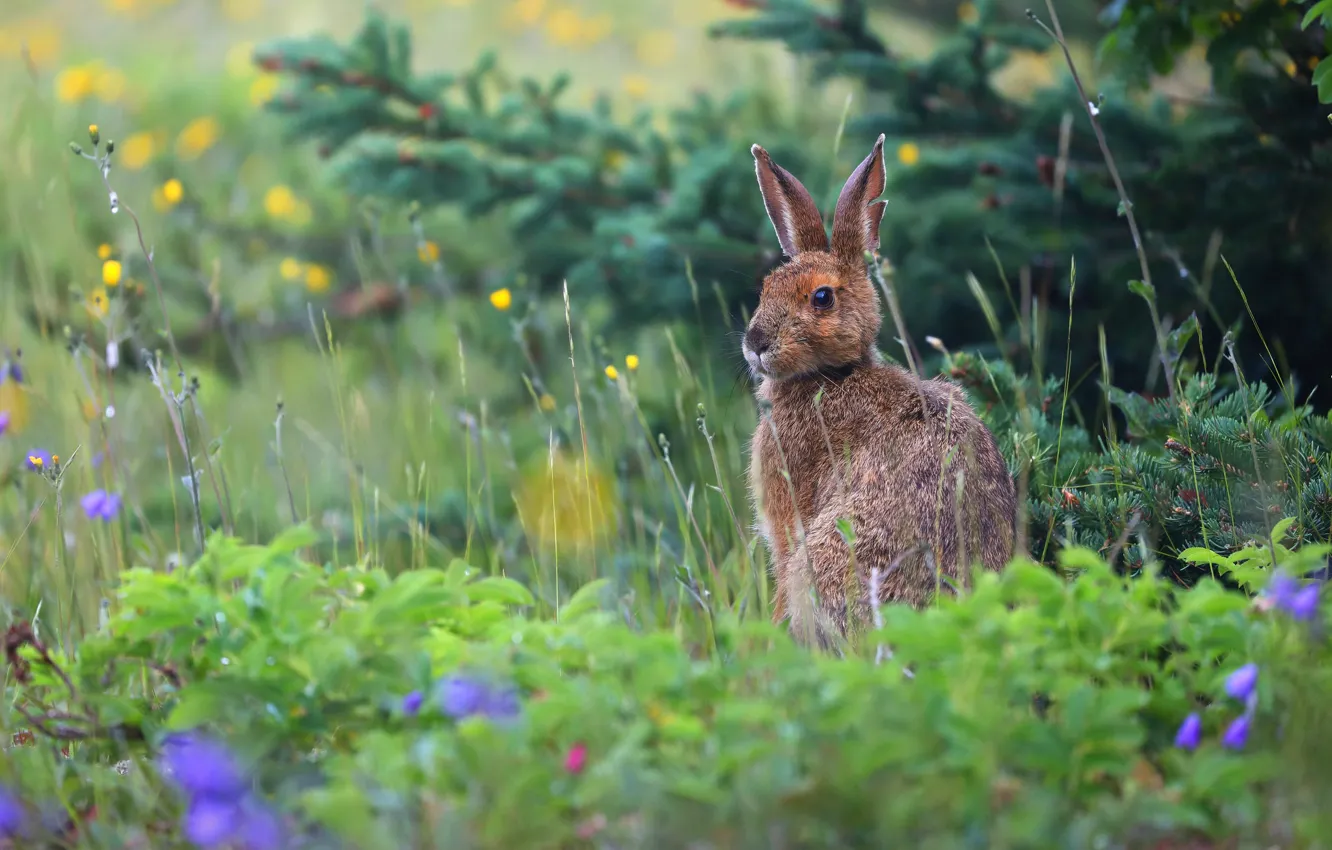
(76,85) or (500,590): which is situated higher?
(76,85)

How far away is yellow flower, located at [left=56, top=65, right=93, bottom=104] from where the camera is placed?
8.36 metres

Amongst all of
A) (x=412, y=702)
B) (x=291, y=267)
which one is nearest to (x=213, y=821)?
(x=412, y=702)

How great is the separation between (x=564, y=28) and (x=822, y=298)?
7.93m

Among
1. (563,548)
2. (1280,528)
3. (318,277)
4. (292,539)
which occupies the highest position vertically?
(292,539)

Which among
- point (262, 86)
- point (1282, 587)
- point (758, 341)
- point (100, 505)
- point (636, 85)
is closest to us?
point (1282, 587)

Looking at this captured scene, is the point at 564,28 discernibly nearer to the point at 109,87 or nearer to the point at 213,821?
the point at 109,87

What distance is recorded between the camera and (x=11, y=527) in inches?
192

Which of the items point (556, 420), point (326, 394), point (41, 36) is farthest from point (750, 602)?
point (41, 36)

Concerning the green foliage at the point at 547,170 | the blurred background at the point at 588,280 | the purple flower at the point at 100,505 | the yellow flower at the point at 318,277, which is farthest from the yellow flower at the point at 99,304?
the yellow flower at the point at 318,277

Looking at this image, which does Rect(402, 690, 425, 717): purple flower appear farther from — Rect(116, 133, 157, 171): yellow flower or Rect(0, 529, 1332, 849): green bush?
Rect(116, 133, 157, 171): yellow flower

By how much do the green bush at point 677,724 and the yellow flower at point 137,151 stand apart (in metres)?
6.56

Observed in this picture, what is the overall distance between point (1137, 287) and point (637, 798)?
80.4 inches

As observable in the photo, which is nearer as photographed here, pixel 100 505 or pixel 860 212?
pixel 100 505

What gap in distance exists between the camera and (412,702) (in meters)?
2.35
